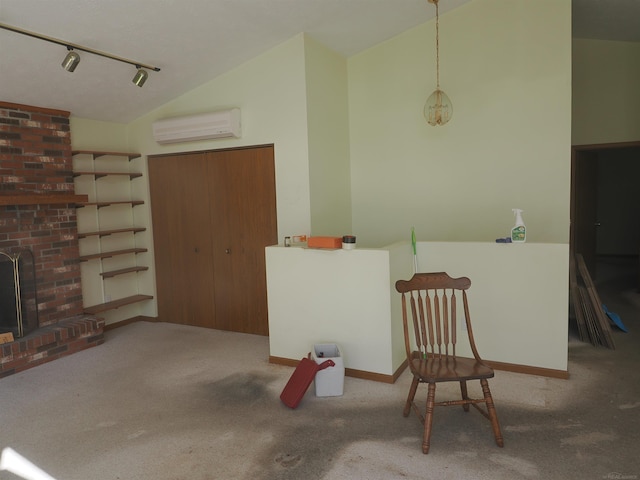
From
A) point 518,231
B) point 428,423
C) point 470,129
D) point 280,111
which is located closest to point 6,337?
point 280,111

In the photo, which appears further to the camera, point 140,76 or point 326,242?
point 140,76

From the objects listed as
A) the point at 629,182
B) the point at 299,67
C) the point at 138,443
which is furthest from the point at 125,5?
the point at 629,182

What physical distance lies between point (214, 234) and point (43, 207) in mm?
1696

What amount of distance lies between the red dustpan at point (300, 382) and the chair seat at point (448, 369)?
75 centimetres

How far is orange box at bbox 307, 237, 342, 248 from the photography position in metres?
3.64

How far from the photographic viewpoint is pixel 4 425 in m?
3.11

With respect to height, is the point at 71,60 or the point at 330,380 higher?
the point at 71,60

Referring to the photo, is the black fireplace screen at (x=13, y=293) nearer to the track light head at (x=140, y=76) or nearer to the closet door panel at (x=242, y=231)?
the closet door panel at (x=242, y=231)

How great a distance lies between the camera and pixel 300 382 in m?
3.23

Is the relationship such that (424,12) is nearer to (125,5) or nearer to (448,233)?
(448,233)

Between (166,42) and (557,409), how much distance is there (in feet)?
13.6

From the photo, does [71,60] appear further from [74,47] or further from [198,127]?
[198,127]

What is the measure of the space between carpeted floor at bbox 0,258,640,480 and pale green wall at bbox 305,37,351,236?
5.21 ft

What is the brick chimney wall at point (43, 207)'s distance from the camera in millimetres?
4234
